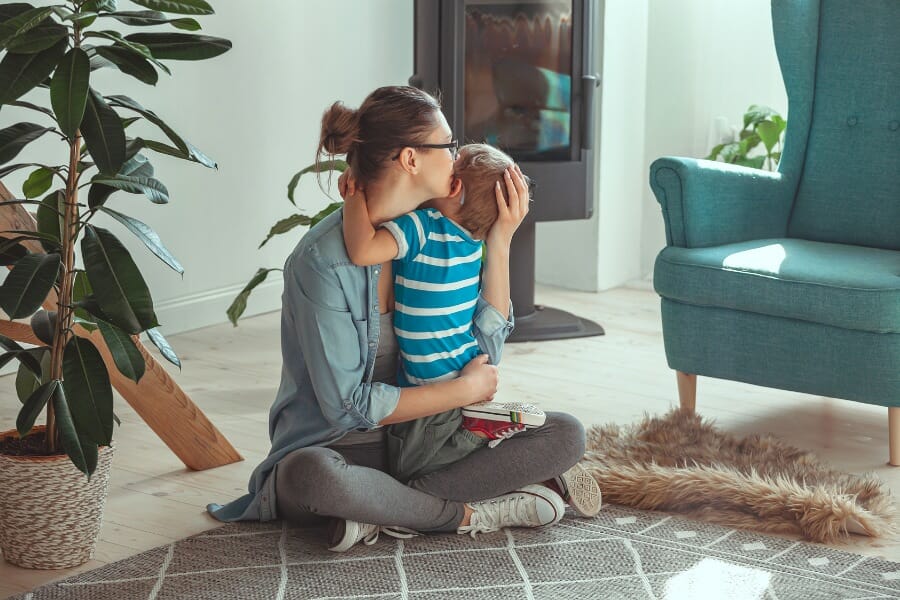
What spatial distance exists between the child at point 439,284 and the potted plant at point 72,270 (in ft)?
1.07

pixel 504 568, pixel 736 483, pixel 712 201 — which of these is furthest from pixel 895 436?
pixel 504 568

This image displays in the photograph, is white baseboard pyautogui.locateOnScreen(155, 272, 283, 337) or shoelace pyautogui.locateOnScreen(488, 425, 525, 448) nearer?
shoelace pyautogui.locateOnScreen(488, 425, 525, 448)

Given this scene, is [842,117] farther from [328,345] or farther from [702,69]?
[328,345]

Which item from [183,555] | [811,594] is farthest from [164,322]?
[811,594]

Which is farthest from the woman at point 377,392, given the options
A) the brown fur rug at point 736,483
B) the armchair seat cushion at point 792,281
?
the armchair seat cushion at point 792,281

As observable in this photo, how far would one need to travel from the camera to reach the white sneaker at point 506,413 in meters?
2.00

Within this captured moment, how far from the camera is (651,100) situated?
4.35 meters

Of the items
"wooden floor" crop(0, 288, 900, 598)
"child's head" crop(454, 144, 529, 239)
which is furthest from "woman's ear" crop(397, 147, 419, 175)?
"wooden floor" crop(0, 288, 900, 598)

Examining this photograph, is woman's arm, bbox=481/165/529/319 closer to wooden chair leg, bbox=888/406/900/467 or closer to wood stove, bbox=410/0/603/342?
wooden chair leg, bbox=888/406/900/467

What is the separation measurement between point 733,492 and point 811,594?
36cm

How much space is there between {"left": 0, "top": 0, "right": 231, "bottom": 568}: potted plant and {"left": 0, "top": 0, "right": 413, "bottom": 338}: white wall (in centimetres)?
145

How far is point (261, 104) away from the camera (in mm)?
3744

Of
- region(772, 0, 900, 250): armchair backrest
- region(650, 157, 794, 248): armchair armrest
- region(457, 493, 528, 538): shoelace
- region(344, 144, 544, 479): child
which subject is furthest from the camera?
region(772, 0, 900, 250): armchair backrest

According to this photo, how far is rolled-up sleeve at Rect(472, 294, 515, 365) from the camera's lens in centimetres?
203
